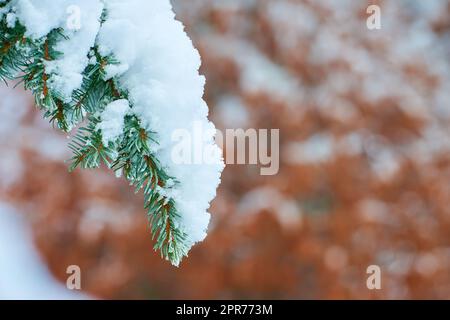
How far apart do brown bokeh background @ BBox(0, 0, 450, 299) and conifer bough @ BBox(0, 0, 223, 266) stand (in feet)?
7.14

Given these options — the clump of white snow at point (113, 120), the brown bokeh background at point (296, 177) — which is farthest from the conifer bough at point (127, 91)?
the brown bokeh background at point (296, 177)

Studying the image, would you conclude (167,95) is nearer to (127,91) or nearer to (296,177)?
(127,91)

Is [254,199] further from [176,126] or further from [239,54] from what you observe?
[176,126]

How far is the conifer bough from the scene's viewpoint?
630mm

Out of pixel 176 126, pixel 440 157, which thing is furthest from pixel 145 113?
pixel 440 157

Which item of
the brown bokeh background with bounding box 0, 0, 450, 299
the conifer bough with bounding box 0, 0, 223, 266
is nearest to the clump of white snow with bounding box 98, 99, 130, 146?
the conifer bough with bounding box 0, 0, 223, 266

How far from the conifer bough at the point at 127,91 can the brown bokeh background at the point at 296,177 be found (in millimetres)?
2176

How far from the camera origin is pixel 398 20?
3395 mm

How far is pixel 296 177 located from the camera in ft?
9.58

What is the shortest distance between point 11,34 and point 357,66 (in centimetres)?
280

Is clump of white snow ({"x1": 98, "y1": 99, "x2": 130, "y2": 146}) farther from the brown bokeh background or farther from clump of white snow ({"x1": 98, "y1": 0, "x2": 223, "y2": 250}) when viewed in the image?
the brown bokeh background

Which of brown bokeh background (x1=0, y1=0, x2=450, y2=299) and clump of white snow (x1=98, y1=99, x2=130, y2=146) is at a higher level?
brown bokeh background (x1=0, y1=0, x2=450, y2=299)

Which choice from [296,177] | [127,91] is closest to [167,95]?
[127,91]

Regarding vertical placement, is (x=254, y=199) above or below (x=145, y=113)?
above
